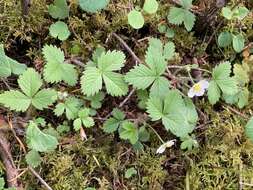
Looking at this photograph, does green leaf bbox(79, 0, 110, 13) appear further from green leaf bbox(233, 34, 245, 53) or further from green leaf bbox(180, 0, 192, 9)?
green leaf bbox(233, 34, 245, 53)

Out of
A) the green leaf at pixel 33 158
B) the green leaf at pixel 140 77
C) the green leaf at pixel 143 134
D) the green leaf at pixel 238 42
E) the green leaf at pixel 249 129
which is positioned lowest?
the green leaf at pixel 33 158

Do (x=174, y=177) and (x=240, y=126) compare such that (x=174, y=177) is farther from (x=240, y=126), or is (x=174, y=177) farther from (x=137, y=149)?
(x=240, y=126)

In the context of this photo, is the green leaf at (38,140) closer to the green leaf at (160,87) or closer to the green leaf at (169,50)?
the green leaf at (160,87)

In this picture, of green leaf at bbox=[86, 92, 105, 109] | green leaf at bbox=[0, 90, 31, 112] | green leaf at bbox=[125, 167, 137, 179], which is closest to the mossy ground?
green leaf at bbox=[125, 167, 137, 179]

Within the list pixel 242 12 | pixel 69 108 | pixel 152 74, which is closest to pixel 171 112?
pixel 152 74

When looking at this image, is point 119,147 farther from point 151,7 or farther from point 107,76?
point 151,7

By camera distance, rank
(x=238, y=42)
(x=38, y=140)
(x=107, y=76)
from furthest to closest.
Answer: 1. (x=238, y=42)
2. (x=107, y=76)
3. (x=38, y=140)

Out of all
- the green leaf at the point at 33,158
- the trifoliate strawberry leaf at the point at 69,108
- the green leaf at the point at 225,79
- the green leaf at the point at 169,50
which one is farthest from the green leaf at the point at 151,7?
the green leaf at the point at 33,158
